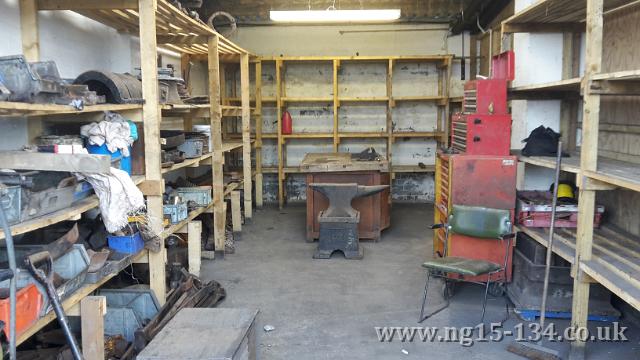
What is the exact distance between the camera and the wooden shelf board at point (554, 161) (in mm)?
3352

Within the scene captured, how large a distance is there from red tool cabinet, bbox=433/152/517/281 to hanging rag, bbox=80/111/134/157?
2.39 meters

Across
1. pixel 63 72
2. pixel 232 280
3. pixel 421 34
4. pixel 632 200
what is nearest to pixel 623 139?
pixel 632 200

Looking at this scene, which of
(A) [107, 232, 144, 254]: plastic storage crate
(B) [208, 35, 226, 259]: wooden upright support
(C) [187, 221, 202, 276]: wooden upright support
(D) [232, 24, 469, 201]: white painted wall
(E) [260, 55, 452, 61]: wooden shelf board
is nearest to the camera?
(A) [107, 232, 144, 254]: plastic storage crate

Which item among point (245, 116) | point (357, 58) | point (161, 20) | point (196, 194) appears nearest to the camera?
point (161, 20)

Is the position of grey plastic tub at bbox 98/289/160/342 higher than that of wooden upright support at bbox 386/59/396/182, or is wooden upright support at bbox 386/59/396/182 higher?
wooden upright support at bbox 386/59/396/182

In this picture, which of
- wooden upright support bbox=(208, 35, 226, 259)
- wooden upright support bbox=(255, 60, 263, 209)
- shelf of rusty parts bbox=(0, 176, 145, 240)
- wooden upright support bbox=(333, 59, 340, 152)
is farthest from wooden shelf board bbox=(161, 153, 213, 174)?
wooden upright support bbox=(333, 59, 340, 152)

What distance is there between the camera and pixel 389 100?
7.92 m

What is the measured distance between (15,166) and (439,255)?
361 cm

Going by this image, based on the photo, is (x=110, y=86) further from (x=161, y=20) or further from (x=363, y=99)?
(x=363, y=99)

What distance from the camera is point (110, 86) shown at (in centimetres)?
341

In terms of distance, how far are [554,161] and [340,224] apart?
231 cm

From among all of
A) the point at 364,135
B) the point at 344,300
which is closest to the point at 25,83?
the point at 344,300

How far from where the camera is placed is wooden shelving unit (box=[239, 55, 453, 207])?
7.82m

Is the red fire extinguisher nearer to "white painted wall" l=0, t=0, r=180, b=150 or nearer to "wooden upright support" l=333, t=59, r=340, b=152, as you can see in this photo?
"wooden upright support" l=333, t=59, r=340, b=152
